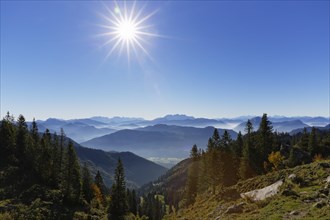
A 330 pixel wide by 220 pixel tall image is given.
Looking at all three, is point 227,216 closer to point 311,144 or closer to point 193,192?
point 193,192

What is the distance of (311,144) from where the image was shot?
103938 mm

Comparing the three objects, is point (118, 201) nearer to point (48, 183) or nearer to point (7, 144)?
point (48, 183)

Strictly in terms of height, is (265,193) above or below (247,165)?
above

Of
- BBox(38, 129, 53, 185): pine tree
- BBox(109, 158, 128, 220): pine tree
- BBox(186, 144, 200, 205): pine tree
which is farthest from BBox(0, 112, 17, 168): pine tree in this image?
BBox(186, 144, 200, 205): pine tree

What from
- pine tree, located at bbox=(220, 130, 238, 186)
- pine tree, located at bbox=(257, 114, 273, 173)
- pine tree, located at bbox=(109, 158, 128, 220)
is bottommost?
pine tree, located at bbox=(109, 158, 128, 220)

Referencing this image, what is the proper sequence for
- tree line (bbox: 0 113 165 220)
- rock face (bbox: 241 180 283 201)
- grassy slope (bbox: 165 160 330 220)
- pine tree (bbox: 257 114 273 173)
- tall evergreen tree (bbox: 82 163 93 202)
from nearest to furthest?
grassy slope (bbox: 165 160 330 220) → rock face (bbox: 241 180 283 201) → tree line (bbox: 0 113 165 220) → pine tree (bbox: 257 114 273 173) → tall evergreen tree (bbox: 82 163 93 202)

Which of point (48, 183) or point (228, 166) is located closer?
point (228, 166)

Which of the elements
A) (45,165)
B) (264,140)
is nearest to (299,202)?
(264,140)

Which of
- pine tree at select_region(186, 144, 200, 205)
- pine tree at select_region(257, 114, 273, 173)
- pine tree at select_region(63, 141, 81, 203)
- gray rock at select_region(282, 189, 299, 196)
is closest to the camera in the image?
gray rock at select_region(282, 189, 299, 196)

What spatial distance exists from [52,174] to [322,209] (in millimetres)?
74431

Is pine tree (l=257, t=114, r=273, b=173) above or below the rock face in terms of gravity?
above

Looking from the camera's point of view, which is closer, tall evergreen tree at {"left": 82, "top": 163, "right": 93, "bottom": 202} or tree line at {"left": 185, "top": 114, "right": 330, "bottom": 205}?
tree line at {"left": 185, "top": 114, "right": 330, "bottom": 205}

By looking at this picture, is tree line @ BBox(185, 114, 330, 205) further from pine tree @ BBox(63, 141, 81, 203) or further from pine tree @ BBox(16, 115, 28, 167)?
pine tree @ BBox(16, 115, 28, 167)

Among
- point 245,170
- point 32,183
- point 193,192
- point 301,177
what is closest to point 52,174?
point 32,183
